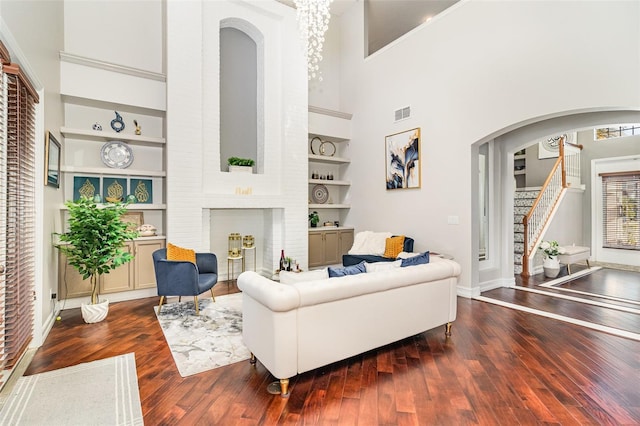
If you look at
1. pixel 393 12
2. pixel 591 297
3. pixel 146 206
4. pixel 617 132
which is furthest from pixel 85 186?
pixel 617 132

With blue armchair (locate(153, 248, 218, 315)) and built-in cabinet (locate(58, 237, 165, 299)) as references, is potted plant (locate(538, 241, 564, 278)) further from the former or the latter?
built-in cabinet (locate(58, 237, 165, 299))

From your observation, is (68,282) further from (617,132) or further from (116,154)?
(617,132)

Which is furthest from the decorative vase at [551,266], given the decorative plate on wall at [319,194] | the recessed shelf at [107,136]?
the recessed shelf at [107,136]

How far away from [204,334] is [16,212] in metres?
1.98

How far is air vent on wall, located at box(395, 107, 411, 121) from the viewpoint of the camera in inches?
229

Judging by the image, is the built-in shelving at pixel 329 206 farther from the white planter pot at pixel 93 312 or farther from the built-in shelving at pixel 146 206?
the white planter pot at pixel 93 312

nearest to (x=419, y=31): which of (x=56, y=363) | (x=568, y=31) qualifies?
(x=568, y=31)

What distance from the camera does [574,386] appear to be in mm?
2402

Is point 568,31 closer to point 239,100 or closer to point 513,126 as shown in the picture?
point 513,126

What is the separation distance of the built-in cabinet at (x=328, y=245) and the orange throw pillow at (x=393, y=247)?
1674 millimetres

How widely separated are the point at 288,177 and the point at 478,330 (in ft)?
12.7

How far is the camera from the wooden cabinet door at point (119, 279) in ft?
14.5

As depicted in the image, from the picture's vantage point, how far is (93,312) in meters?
3.71

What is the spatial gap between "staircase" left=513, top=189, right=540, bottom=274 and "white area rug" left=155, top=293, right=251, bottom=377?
5.51m
